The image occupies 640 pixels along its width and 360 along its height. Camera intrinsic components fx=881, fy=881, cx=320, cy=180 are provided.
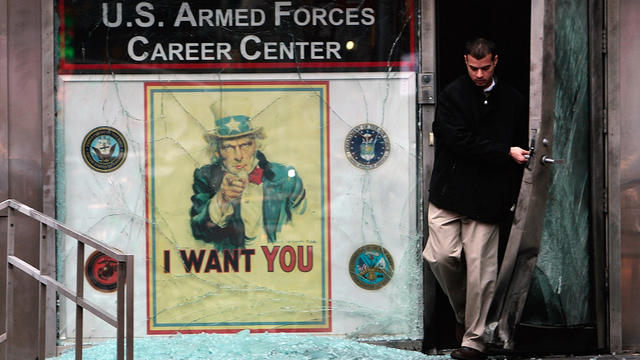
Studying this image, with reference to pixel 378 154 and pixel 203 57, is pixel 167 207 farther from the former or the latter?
pixel 378 154

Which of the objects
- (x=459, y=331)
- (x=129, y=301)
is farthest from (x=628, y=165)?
(x=129, y=301)

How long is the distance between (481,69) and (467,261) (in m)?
1.19

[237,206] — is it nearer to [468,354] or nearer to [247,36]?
[247,36]

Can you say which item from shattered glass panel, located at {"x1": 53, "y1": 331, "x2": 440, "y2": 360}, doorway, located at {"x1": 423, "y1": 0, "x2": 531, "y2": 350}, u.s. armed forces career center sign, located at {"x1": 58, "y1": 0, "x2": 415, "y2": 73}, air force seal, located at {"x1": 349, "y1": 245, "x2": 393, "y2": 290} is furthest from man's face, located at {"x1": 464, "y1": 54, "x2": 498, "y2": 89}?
shattered glass panel, located at {"x1": 53, "y1": 331, "x2": 440, "y2": 360}

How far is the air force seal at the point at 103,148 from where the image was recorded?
605 centimetres

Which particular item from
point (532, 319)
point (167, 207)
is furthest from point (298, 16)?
point (532, 319)

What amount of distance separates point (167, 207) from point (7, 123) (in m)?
1.20

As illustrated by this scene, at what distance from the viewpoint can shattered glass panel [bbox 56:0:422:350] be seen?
19.8ft

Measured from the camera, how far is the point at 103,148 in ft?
19.9

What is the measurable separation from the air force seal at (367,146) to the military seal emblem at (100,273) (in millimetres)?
1812

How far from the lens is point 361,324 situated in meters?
6.08

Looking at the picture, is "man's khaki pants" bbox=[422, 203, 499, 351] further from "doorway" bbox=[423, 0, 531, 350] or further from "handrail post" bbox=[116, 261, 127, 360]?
"handrail post" bbox=[116, 261, 127, 360]

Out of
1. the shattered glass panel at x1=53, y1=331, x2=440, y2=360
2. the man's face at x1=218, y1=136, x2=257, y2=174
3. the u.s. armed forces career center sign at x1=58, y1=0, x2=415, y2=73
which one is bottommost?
the shattered glass panel at x1=53, y1=331, x2=440, y2=360

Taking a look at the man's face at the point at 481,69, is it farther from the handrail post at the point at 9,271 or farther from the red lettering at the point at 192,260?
the handrail post at the point at 9,271
